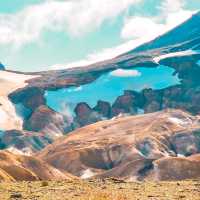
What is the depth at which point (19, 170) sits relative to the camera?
172 m

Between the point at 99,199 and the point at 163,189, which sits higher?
the point at 99,199

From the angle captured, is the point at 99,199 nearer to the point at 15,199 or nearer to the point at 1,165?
the point at 15,199

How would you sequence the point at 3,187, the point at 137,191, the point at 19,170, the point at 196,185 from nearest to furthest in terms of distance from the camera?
1. the point at 137,191
2. the point at 3,187
3. the point at 196,185
4. the point at 19,170

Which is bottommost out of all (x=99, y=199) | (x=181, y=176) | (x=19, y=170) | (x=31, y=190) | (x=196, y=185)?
(x=181, y=176)

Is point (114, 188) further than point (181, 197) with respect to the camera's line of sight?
Yes

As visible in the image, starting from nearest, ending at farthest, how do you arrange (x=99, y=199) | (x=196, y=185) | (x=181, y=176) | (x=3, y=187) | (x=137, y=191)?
1. (x=99, y=199)
2. (x=137, y=191)
3. (x=3, y=187)
4. (x=196, y=185)
5. (x=181, y=176)

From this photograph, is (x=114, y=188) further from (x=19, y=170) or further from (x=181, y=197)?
(x=19, y=170)

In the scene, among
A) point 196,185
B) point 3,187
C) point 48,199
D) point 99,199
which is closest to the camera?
point 99,199

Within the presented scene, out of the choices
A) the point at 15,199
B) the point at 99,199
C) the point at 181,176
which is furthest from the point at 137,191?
the point at 181,176

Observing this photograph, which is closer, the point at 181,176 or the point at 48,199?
the point at 48,199

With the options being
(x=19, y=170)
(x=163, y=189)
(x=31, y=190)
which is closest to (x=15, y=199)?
(x=31, y=190)

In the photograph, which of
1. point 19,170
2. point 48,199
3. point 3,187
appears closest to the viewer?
point 48,199

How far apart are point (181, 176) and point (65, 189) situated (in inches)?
6337

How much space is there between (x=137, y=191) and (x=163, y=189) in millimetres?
2448
